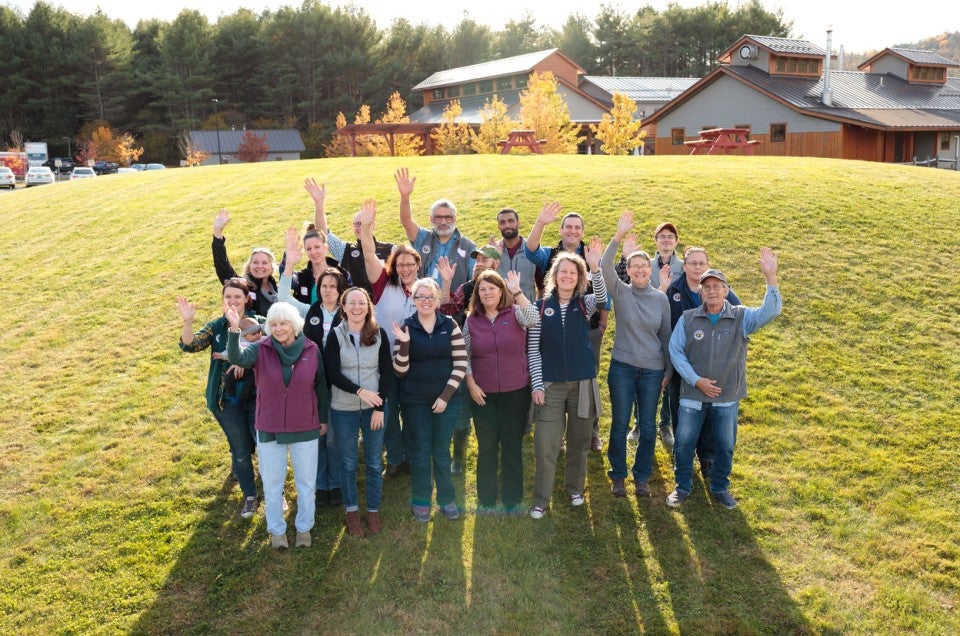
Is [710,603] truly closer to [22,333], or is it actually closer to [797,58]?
[22,333]

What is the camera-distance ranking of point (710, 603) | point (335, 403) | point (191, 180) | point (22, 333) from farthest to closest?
1. point (191, 180)
2. point (22, 333)
3. point (335, 403)
4. point (710, 603)

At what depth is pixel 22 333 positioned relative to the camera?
10961 mm

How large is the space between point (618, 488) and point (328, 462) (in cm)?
277

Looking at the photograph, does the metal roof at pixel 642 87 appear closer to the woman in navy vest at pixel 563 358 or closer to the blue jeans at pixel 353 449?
the woman in navy vest at pixel 563 358

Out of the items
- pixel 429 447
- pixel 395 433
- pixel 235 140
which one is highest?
pixel 235 140

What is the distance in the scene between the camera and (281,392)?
550cm

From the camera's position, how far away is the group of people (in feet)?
18.6

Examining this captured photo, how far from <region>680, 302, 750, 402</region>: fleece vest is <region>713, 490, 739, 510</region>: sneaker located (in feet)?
3.23

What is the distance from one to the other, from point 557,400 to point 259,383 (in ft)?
8.28

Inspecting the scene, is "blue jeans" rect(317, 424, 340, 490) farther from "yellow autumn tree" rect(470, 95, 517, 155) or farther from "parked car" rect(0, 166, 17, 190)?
"parked car" rect(0, 166, 17, 190)

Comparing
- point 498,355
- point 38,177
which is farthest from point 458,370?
point 38,177

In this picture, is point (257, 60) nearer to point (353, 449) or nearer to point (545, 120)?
point (545, 120)

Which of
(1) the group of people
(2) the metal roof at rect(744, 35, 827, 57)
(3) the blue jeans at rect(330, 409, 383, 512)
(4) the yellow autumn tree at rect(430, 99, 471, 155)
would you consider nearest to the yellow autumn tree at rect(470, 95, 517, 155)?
(4) the yellow autumn tree at rect(430, 99, 471, 155)

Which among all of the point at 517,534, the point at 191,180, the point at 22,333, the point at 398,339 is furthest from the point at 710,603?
the point at 191,180
